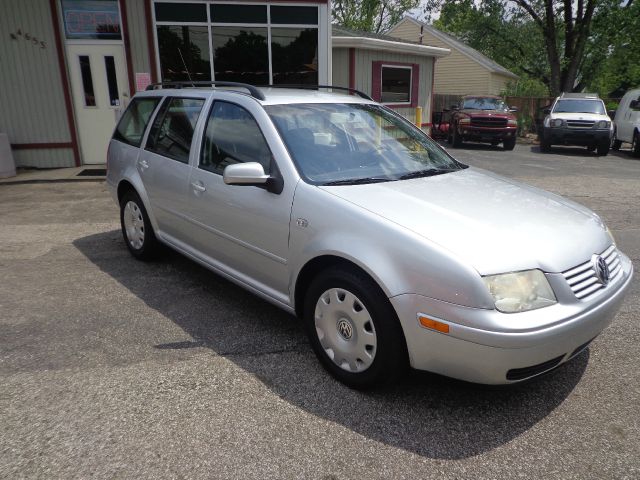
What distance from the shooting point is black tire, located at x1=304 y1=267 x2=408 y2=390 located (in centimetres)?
258

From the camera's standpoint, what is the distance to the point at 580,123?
15336 mm

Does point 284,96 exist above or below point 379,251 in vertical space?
above

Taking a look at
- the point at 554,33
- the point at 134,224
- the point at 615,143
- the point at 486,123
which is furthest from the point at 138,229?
the point at 554,33

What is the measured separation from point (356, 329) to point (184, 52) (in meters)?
10.1

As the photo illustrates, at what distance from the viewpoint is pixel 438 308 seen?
2375mm

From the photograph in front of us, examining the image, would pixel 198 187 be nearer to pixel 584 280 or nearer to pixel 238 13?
pixel 584 280

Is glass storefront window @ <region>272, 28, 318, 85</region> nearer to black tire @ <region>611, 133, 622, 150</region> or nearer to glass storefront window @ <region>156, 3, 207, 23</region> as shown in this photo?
glass storefront window @ <region>156, 3, 207, 23</region>

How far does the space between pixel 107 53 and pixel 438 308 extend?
10442 millimetres

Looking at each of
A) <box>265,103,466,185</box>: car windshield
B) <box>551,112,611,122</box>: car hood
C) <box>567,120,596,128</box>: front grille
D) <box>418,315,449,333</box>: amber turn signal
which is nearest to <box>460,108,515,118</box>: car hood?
<box>551,112,611,122</box>: car hood

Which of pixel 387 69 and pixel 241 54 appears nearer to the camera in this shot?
pixel 241 54

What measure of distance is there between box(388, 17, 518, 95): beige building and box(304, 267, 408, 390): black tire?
2849cm

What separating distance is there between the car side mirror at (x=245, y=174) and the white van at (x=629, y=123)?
51.6ft

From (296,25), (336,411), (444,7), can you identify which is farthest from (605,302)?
(444,7)

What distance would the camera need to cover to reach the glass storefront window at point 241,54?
37.2 ft
